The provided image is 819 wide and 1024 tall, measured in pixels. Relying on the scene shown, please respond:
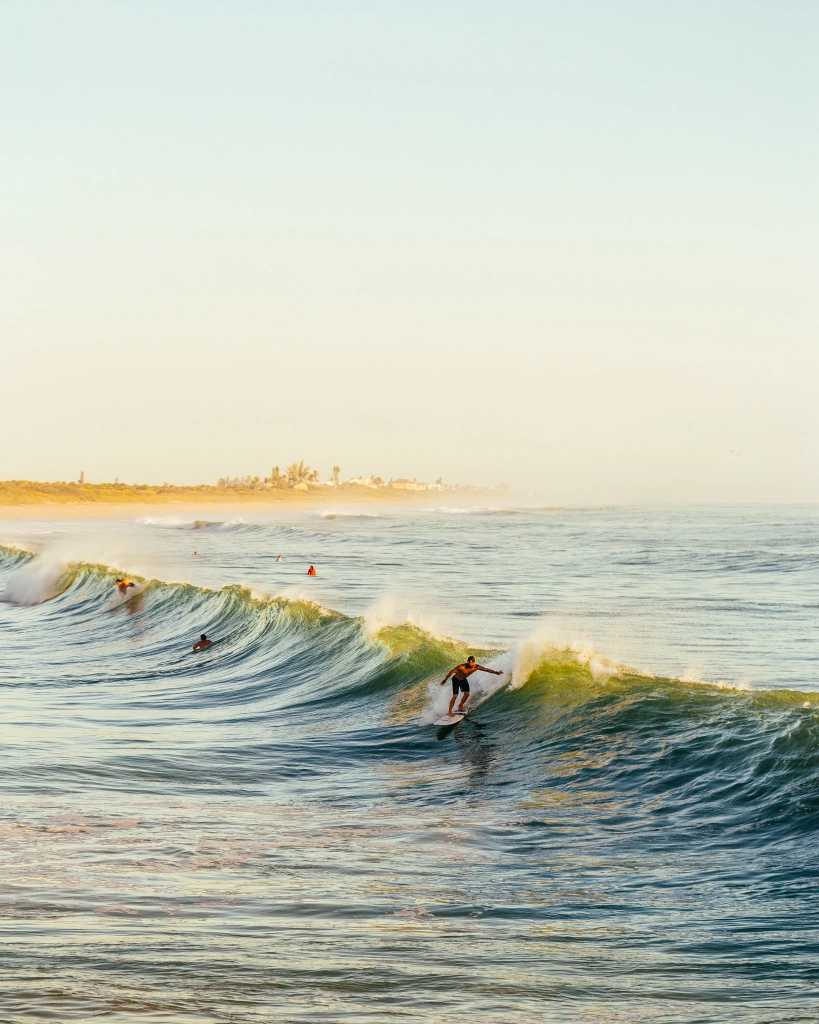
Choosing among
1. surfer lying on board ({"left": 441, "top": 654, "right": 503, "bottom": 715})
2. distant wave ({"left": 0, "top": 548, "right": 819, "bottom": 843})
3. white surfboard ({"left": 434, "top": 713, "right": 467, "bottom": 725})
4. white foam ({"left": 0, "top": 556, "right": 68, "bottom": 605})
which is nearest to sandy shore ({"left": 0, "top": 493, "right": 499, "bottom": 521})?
white foam ({"left": 0, "top": 556, "right": 68, "bottom": 605})

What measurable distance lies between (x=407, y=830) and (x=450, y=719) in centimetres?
682

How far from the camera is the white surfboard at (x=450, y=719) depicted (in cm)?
1686

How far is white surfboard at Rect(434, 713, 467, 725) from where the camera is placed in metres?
16.9

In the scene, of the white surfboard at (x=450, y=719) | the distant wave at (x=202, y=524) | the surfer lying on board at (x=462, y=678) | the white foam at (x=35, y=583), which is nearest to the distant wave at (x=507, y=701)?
the white surfboard at (x=450, y=719)

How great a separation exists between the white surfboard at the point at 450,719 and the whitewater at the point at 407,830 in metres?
0.21

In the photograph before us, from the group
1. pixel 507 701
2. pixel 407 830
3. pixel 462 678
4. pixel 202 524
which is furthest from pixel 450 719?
pixel 202 524

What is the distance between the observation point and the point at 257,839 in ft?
31.6

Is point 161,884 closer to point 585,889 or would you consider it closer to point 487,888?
point 487,888

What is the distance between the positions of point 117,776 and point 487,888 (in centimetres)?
546

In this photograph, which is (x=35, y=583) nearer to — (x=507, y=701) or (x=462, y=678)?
(x=462, y=678)

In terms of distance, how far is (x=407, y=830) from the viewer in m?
10.2

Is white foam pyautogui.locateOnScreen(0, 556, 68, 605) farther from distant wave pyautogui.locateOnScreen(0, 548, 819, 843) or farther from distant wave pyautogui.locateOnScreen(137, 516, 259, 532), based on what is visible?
distant wave pyautogui.locateOnScreen(137, 516, 259, 532)

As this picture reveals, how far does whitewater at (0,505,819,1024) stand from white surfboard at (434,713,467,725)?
212mm

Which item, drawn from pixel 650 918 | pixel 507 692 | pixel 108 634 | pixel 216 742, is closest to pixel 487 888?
pixel 650 918
